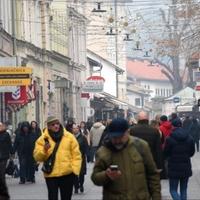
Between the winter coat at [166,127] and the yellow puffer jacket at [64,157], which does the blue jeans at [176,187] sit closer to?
the yellow puffer jacket at [64,157]

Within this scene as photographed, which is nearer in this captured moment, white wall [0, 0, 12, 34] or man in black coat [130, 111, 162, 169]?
man in black coat [130, 111, 162, 169]

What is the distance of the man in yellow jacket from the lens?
15.1m

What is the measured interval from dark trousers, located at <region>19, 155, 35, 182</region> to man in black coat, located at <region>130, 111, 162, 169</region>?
968 centimetres

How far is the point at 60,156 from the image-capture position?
15.1 m

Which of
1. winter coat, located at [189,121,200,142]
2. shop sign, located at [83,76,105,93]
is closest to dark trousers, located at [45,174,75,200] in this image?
winter coat, located at [189,121,200,142]

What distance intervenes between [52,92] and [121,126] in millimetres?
50523

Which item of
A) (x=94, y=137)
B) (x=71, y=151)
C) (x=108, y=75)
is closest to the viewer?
(x=71, y=151)

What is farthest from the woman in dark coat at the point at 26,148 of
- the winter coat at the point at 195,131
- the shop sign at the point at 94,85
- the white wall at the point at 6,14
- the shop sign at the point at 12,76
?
the shop sign at the point at 94,85

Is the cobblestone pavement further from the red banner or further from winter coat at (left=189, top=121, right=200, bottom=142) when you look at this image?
winter coat at (left=189, top=121, right=200, bottom=142)

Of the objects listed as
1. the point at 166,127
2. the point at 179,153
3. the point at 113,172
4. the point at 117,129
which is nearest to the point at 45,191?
the point at 166,127

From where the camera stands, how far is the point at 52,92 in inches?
2379

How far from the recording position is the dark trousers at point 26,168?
2723cm

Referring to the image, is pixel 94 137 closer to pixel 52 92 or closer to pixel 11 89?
pixel 11 89

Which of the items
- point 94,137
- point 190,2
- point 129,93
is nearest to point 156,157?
point 94,137
